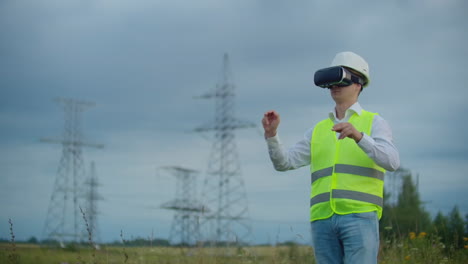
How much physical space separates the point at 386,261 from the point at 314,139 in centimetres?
407

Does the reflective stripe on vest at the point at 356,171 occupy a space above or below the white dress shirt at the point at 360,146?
below

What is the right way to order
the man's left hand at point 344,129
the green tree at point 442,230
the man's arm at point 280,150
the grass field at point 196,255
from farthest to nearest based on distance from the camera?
1. the green tree at point 442,230
2. the grass field at point 196,255
3. the man's arm at point 280,150
4. the man's left hand at point 344,129

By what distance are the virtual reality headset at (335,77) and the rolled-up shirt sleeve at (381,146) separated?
0.96 feet

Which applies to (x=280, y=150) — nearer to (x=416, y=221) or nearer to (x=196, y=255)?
(x=196, y=255)

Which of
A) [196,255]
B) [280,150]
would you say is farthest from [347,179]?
[196,255]

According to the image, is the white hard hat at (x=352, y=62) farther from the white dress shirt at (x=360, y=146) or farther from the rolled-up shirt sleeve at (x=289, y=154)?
the rolled-up shirt sleeve at (x=289, y=154)

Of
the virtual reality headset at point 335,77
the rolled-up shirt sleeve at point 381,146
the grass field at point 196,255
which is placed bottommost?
the grass field at point 196,255

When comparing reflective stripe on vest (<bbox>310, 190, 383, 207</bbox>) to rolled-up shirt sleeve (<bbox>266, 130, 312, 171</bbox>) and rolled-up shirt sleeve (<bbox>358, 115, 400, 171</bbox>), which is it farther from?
rolled-up shirt sleeve (<bbox>266, 130, 312, 171</bbox>)

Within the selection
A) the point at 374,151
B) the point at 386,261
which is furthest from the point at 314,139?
the point at 386,261

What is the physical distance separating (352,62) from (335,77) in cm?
20

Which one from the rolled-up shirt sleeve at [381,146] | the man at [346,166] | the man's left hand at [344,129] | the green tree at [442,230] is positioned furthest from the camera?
the green tree at [442,230]

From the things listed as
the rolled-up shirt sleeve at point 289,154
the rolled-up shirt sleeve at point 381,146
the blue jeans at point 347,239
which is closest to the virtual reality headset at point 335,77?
the rolled-up shirt sleeve at point 381,146

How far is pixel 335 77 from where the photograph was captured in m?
3.82

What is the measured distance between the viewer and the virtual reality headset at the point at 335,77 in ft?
12.5
